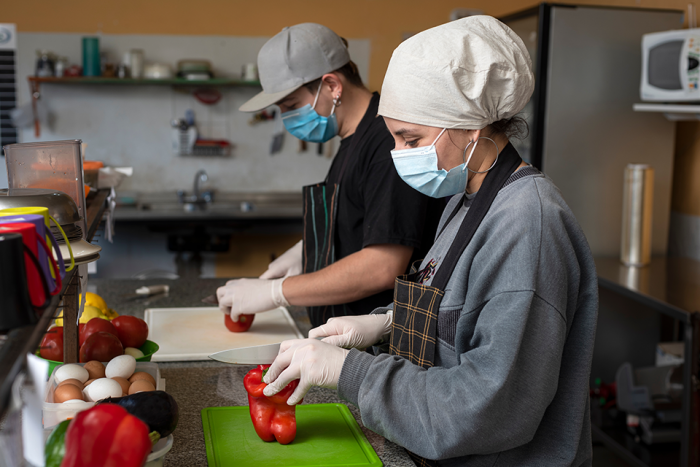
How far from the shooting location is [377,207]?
150 centimetres

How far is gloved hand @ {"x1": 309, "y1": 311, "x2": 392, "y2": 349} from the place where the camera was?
4.03 feet

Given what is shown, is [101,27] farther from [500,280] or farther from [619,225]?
[500,280]

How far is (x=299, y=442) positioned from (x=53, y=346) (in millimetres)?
516

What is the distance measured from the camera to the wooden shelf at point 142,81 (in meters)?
4.23

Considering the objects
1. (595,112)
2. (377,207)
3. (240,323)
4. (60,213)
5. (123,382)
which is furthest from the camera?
(595,112)

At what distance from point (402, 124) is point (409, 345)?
1.30ft

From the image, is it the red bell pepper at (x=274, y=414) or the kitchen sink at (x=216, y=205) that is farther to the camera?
the kitchen sink at (x=216, y=205)

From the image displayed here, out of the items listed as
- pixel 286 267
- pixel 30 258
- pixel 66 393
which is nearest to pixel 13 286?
pixel 30 258

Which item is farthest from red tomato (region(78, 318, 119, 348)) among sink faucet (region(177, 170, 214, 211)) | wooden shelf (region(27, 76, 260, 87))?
wooden shelf (region(27, 76, 260, 87))

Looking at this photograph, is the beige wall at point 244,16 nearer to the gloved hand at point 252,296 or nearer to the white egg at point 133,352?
the gloved hand at point 252,296

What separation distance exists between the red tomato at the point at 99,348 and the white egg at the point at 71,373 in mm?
145

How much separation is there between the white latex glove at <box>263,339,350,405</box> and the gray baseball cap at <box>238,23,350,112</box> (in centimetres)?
89

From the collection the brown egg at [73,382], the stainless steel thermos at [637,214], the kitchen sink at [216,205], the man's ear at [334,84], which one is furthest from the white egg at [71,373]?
the kitchen sink at [216,205]

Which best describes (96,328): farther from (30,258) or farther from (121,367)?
(30,258)
